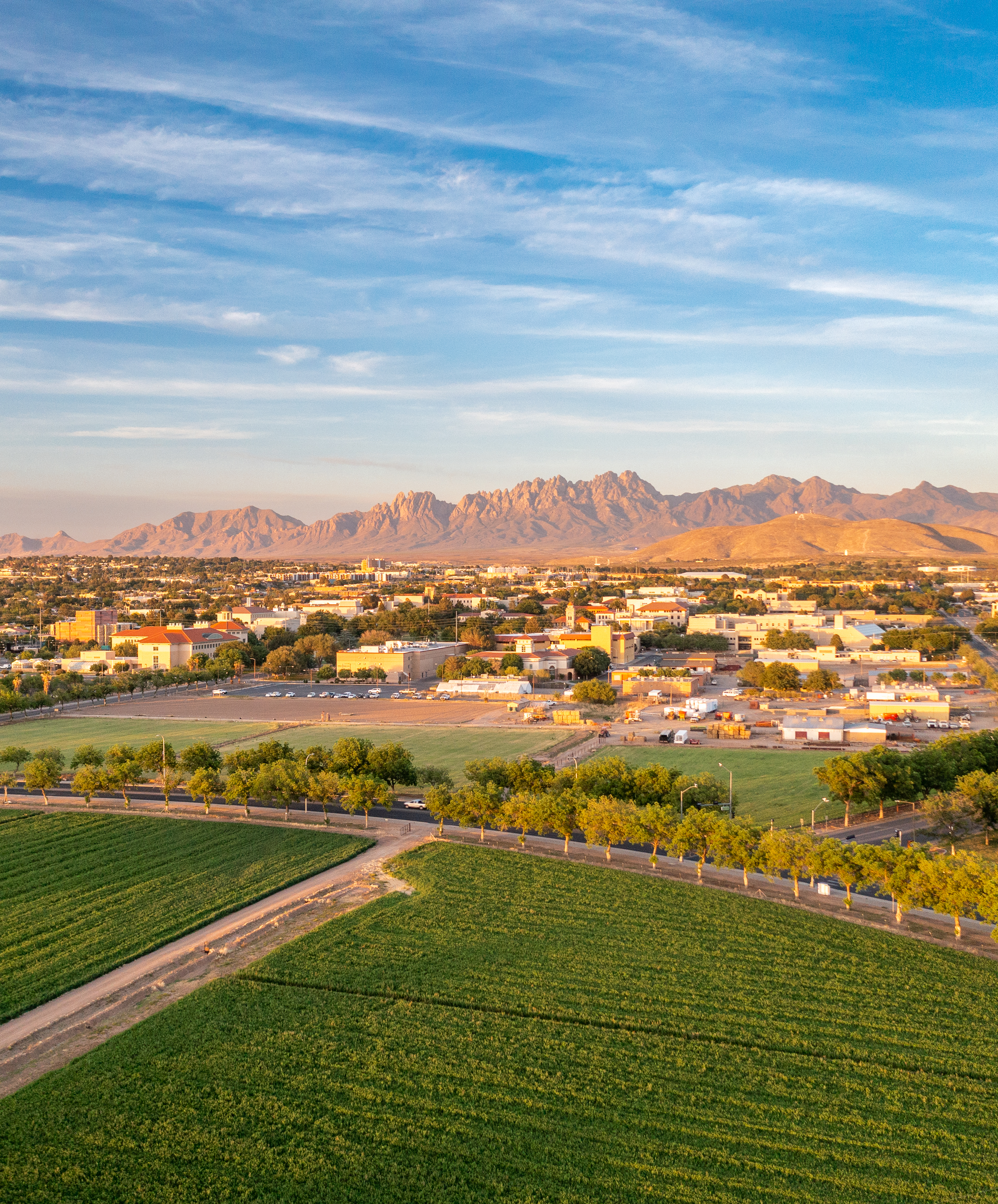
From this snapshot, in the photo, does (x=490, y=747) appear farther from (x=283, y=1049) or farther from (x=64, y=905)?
(x=283, y=1049)

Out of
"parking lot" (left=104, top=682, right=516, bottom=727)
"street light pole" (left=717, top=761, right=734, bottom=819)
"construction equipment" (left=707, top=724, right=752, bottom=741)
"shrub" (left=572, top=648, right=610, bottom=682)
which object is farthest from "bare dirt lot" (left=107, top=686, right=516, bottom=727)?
"street light pole" (left=717, top=761, right=734, bottom=819)

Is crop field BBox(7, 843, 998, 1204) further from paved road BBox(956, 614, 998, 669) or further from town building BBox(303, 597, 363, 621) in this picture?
town building BBox(303, 597, 363, 621)

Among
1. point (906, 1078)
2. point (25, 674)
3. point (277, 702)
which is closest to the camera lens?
point (906, 1078)

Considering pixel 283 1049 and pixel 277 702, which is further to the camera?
pixel 277 702

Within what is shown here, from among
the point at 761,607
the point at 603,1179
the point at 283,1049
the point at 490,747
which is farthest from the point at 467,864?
the point at 761,607

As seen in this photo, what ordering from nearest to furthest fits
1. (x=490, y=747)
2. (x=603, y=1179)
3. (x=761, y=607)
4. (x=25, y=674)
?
(x=603, y=1179)
(x=490, y=747)
(x=25, y=674)
(x=761, y=607)
